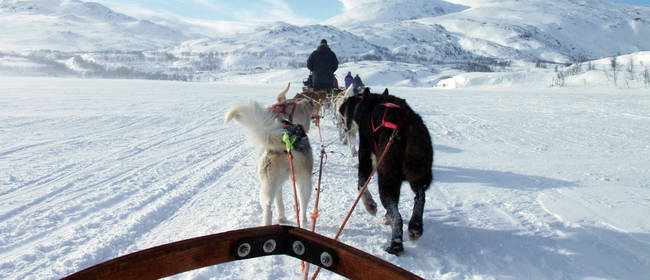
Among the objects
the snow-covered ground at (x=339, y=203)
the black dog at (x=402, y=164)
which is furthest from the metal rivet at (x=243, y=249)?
the black dog at (x=402, y=164)

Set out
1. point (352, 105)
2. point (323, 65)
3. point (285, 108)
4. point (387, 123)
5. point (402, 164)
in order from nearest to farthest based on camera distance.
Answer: point (402, 164), point (387, 123), point (352, 105), point (285, 108), point (323, 65)

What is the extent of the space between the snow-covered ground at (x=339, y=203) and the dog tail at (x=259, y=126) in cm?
84

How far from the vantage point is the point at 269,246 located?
113 cm

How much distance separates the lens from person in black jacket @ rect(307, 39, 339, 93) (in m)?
7.97

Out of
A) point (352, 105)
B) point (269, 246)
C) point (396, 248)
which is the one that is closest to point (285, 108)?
point (352, 105)

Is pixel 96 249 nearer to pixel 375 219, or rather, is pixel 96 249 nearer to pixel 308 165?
pixel 308 165

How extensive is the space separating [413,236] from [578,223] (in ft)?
5.48

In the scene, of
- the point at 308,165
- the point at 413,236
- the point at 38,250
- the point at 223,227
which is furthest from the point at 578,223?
the point at 38,250

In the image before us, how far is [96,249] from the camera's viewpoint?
8.20 feet

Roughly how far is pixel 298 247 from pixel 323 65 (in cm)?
735

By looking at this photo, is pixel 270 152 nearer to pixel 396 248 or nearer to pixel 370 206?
pixel 370 206

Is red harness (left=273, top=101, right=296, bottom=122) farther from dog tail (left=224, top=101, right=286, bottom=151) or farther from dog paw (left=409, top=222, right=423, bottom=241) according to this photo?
dog paw (left=409, top=222, right=423, bottom=241)

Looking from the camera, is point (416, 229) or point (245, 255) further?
point (416, 229)

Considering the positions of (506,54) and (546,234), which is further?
(506,54)
